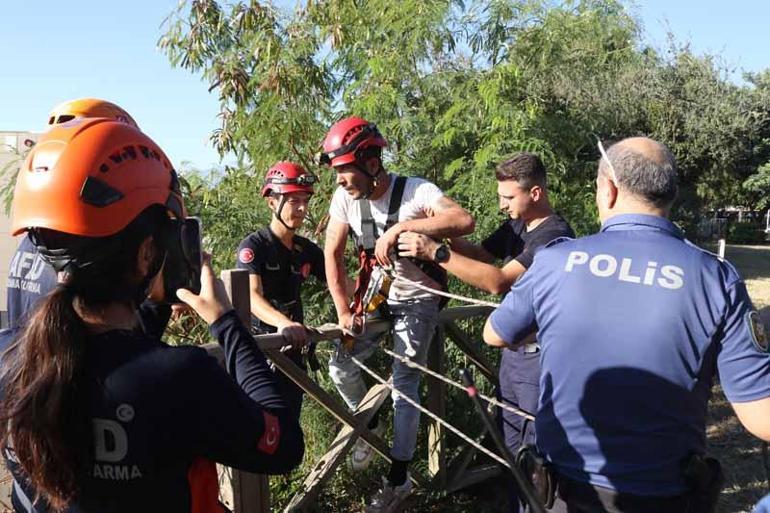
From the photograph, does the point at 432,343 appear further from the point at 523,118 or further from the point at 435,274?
the point at 523,118

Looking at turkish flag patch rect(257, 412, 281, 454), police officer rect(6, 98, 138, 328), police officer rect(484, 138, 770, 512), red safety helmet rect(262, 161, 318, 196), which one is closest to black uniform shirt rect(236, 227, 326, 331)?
red safety helmet rect(262, 161, 318, 196)

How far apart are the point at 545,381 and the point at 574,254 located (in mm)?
456

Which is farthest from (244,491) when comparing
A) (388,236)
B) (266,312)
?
(388,236)

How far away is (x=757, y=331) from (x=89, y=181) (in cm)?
187

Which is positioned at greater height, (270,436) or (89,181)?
(89,181)

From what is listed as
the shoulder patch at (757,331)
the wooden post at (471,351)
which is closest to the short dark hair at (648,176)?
the shoulder patch at (757,331)

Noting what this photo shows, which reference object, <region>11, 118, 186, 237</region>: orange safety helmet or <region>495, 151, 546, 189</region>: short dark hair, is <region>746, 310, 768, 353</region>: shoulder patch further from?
<region>495, 151, 546, 189</region>: short dark hair

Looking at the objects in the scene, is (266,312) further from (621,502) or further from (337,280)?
(621,502)

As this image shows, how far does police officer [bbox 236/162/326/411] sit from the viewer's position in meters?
4.17

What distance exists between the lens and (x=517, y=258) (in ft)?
12.0

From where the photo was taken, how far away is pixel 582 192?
6.71m

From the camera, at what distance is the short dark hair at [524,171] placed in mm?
3891

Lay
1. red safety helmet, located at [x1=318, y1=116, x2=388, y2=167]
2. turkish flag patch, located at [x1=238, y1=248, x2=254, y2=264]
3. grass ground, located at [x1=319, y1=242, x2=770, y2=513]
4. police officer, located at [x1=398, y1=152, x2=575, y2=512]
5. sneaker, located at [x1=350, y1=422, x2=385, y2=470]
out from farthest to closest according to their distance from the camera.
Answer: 1. grass ground, located at [x1=319, y1=242, x2=770, y2=513]
2. sneaker, located at [x1=350, y1=422, x2=385, y2=470]
3. turkish flag patch, located at [x1=238, y1=248, x2=254, y2=264]
4. red safety helmet, located at [x1=318, y1=116, x2=388, y2=167]
5. police officer, located at [x1=398, y1=152, x2=575, y2=512]

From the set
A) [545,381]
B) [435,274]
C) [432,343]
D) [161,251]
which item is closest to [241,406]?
[161,251]
